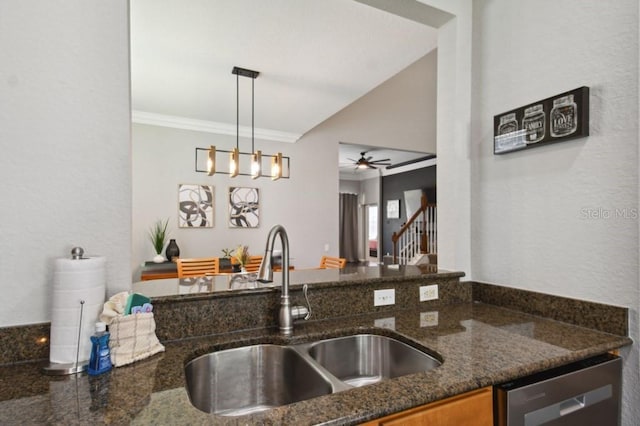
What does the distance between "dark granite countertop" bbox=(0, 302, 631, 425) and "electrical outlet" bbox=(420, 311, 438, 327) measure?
0.02m

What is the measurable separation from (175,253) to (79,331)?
3.40m

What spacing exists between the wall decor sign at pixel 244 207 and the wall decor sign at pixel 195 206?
28 cm

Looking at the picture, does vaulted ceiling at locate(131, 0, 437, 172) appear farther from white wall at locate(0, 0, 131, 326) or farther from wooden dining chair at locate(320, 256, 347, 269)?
wooden dining chair at locate(320, 256, 347, 269)

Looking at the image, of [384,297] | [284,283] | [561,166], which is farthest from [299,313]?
[561,166]

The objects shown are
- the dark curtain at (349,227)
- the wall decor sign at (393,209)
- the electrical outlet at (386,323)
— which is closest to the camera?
the electrical outlet at (386,323)

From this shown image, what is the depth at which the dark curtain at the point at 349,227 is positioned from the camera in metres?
9.63

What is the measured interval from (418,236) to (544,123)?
566 cm

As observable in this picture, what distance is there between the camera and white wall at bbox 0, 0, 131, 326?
93 centimetres

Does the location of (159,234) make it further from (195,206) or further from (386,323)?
(386,323)

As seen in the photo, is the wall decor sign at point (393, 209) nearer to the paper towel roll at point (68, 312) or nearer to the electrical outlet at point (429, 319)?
the electrical outlet at point (429, 319)

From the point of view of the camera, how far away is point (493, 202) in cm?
160

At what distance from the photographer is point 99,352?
2.87 feet

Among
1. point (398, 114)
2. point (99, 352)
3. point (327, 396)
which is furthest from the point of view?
point (398, 114)

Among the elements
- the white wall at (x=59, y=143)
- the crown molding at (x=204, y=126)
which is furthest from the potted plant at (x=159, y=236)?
the white wall at (x=59, y=143)
